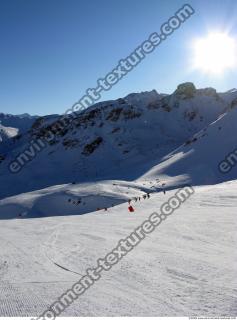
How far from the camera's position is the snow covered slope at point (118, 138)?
77812mm

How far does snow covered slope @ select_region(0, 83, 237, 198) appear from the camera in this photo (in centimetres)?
7781

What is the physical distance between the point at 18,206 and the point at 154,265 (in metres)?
31.2

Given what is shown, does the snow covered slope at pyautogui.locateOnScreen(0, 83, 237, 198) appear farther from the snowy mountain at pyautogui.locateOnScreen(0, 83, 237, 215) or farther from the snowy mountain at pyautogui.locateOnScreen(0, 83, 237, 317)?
the snowy mountain at pyautogui.locateOnScreen(0, 83, 237, 317)

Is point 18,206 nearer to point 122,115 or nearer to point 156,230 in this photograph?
point 156,230

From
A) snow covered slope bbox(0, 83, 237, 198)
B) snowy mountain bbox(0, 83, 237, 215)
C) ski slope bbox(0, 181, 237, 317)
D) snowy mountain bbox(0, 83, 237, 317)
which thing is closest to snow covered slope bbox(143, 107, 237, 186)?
snowy mountain bbox(0, 83, 237, 215)

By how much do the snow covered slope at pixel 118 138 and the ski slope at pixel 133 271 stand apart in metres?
50.0

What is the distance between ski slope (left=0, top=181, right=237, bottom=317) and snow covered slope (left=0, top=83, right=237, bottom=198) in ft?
164

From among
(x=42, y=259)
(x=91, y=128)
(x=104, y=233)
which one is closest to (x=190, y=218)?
(x=104, y=233)

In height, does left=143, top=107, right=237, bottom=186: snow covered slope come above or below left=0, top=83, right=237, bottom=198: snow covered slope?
below

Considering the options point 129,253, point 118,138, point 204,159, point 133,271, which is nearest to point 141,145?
point 118,138

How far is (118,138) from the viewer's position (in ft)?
296

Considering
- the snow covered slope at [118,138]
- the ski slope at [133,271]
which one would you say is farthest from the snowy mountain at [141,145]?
the ski slope at [133,271]

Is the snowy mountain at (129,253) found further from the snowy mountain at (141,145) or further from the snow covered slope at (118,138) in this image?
the snow covered slope at (118,138)

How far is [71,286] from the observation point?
871cm
